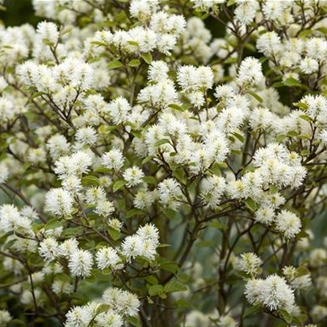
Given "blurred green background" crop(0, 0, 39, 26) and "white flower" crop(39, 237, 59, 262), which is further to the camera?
"blurred green background" crop(0, 0, 39, 26)

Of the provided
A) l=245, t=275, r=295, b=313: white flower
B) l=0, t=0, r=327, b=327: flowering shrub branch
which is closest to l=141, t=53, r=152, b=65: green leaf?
l=0, t=0, r=327, b=327: flowering shrub branch

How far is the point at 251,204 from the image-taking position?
6.35 feet

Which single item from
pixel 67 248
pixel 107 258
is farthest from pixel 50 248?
pixel 107 258

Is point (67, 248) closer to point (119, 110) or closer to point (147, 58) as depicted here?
point (119, 110)

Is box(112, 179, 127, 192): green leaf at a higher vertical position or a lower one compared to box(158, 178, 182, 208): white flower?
higher

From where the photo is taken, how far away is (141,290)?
2236mm

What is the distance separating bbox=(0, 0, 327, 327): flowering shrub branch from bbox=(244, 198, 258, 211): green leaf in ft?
0.06

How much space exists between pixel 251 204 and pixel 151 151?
0.30 meters

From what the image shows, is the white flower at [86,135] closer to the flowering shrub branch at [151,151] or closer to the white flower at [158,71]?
the flowering shrub branch at [151,151]

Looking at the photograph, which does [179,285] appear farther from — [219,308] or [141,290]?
[219,308]

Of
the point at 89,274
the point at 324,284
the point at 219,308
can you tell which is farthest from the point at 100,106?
the point at 324,284

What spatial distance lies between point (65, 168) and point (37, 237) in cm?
24

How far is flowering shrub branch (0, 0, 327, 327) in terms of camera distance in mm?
1957

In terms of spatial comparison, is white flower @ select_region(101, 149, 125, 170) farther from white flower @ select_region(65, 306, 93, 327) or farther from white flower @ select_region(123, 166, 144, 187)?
white flower @ select_region(65, 306, 93, 327)
